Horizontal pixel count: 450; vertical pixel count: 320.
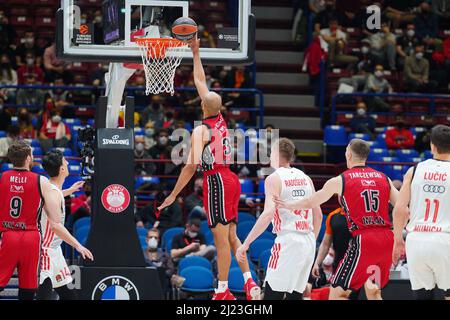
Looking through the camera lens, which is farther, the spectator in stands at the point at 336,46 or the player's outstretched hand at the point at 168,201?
the spectator in stands at the point at 336,46

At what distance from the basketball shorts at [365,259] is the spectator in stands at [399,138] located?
32.9 feet

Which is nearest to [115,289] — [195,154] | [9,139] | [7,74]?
[195,154]

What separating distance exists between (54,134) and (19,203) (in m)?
8.42

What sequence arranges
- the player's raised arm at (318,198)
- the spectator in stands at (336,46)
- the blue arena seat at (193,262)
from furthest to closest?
1. the spectator in stands at (336,46)
2. the blue arena seat at (193,262)
3. the player's raised arm at (318,198)

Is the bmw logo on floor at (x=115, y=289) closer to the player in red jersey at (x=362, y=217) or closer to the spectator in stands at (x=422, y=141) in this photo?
the player in red jersey at (x=362, y=217)

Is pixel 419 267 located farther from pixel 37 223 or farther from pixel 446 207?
pixel 37 223

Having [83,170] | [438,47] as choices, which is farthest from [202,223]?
[438,47]

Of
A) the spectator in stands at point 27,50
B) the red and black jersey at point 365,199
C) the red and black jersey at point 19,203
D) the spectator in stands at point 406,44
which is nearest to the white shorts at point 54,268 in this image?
the red and black jersey at point 19,203

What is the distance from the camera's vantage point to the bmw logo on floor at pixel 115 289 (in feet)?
39.2

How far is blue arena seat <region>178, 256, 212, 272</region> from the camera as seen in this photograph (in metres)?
14.7

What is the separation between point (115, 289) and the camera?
12.0 metres
